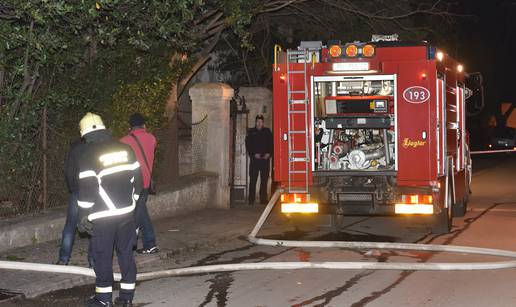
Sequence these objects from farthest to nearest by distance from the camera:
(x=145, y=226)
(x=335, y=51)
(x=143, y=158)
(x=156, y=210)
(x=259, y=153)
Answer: (x=259, y=153)
(x=156, y=210)
(x=335, y=51)
(x=145, y=226)
(x=143, y=158)

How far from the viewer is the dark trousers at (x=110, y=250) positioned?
697 cm

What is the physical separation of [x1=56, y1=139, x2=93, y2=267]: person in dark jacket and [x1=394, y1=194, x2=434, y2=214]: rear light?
4544 mm

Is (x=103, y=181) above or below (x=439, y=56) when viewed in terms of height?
below

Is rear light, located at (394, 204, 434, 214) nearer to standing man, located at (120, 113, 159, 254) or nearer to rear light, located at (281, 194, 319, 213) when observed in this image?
rear light, located at (281, 194, 319, 213)

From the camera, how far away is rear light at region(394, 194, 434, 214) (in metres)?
11.2

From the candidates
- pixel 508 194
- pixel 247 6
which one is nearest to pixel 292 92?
pixel 247 6

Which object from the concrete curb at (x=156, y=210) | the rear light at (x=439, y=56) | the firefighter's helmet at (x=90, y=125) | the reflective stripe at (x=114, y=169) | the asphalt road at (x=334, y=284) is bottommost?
the asphalt road at (x=334, y=284)

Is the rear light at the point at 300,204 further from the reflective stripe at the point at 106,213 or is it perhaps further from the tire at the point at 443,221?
the reflective stripe at the point at 106,213

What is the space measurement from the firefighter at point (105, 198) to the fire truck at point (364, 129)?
475 cm

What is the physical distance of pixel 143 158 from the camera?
32.7 ft

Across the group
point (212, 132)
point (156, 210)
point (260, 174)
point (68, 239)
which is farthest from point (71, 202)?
point (260, 174)

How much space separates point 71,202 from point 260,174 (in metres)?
7.21

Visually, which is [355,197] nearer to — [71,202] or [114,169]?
[71,202]

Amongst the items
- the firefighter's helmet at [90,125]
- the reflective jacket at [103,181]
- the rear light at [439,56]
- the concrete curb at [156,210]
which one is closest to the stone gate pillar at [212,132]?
the concrete curb at [156,210]
